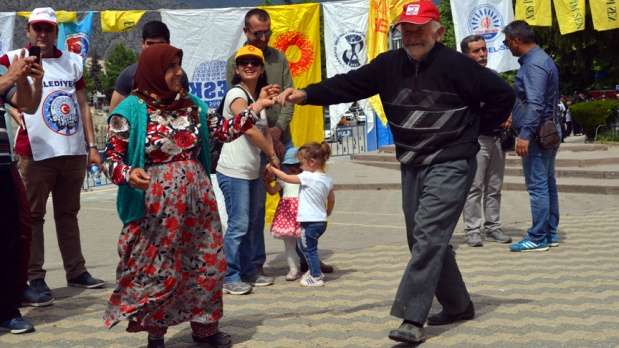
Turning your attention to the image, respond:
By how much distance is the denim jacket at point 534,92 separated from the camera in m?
8.22

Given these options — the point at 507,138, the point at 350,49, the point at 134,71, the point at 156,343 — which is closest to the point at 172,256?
the point at 156,343

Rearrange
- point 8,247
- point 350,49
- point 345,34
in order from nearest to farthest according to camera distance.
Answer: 1. point 8,247
2. point 345,34
3. point 350,49

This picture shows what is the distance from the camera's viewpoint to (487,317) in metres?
5.87

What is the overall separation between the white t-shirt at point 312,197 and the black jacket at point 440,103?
172 centimetres

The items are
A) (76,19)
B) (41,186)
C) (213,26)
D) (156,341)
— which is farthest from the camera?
(76,19)

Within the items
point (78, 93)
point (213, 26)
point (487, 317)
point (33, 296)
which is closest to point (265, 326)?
point (487, 317)

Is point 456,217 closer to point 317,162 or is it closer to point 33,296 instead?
point 317,162

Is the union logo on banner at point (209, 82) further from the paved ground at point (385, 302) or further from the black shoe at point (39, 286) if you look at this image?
the black shoe at point (39, 286)

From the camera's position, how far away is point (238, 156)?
7.03 meters

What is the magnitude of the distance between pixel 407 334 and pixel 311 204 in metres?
2.23

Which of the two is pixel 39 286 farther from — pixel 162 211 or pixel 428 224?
pixel 428 224

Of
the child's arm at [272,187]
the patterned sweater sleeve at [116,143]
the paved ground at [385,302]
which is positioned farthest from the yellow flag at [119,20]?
the patterned sweater sleeve at [116,143]

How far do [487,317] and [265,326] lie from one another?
4.67 ft

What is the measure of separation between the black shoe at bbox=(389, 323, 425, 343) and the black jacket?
3.21 feet
